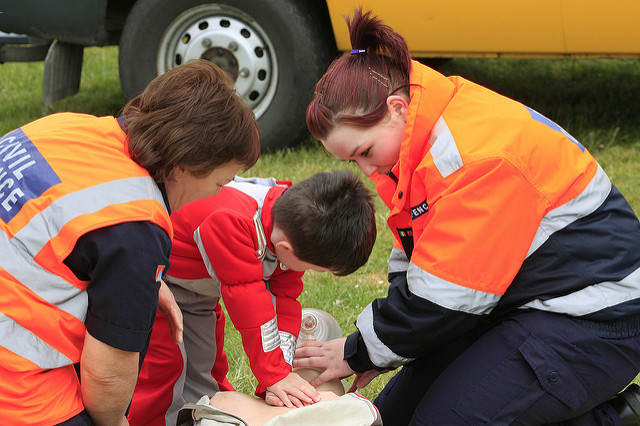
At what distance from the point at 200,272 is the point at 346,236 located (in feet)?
1.79

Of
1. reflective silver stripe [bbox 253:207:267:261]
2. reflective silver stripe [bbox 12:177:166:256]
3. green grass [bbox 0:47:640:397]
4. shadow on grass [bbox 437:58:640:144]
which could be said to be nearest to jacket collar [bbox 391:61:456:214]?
reflective silver stripe [bbox 253:207:267:261]

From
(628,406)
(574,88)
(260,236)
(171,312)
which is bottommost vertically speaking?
(574,88)

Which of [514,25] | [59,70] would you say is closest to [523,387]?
[514,25]

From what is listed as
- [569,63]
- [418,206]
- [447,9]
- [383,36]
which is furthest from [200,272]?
[569,63]

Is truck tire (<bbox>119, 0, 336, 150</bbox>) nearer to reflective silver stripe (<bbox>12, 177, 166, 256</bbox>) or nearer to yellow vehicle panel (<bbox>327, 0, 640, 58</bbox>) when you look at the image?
yellow vehicle panel (<bbox>327, 0, 640, 58</bbox>)

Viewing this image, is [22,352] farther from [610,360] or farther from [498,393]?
[610,360]

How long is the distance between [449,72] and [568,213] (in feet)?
17.3

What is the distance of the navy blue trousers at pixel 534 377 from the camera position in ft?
7.08

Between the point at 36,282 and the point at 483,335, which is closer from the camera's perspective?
the point at 36,282

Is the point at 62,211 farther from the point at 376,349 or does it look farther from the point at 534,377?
the point at 534,377

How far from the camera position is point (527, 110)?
2.27 m

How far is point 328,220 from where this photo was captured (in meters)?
2.38

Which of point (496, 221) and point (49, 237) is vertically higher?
point (49, 237)

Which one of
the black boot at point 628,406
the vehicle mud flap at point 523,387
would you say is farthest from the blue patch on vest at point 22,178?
the black boot at point 628,406
